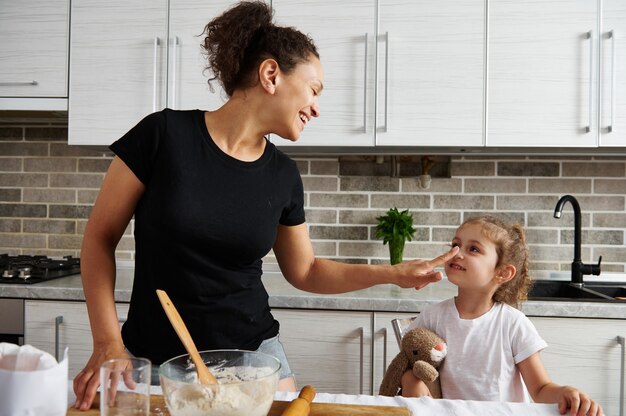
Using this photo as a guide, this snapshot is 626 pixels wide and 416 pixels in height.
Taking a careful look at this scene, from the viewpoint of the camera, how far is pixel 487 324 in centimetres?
149

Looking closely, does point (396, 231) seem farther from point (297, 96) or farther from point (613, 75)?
point (297, 96)

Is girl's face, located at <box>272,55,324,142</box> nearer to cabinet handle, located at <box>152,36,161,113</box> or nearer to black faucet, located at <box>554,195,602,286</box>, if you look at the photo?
cabinet handle, located at <box>152,36,161,113</box>

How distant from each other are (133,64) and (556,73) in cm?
179

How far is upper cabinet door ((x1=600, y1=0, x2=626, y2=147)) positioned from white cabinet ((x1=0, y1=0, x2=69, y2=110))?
7.50 ft

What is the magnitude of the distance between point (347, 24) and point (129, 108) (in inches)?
39.7

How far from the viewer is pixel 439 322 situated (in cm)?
155

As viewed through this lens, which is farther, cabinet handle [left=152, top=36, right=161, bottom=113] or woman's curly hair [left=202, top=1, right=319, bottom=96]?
cabinet handle [left=152, top=36, right=161, bottom=113]

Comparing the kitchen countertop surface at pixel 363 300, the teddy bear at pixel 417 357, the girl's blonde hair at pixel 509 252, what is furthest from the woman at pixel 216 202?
the kitchen countertop surface at pixel 363 300

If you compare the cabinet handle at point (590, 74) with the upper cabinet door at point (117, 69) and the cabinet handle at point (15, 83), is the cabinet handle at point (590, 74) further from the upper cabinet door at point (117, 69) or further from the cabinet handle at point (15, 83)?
the cabinet handle at point (15, 83)

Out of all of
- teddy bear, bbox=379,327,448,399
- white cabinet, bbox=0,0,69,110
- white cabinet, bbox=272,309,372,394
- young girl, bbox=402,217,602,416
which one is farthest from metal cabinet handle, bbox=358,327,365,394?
white cabinet, bbox=0,0,69,110

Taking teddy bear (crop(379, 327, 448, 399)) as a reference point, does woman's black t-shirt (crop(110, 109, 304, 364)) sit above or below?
above

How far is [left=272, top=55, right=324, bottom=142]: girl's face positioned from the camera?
1324mm

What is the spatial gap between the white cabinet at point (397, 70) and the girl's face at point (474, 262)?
0.81m

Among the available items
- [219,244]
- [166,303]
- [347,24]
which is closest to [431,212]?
[347,24]
